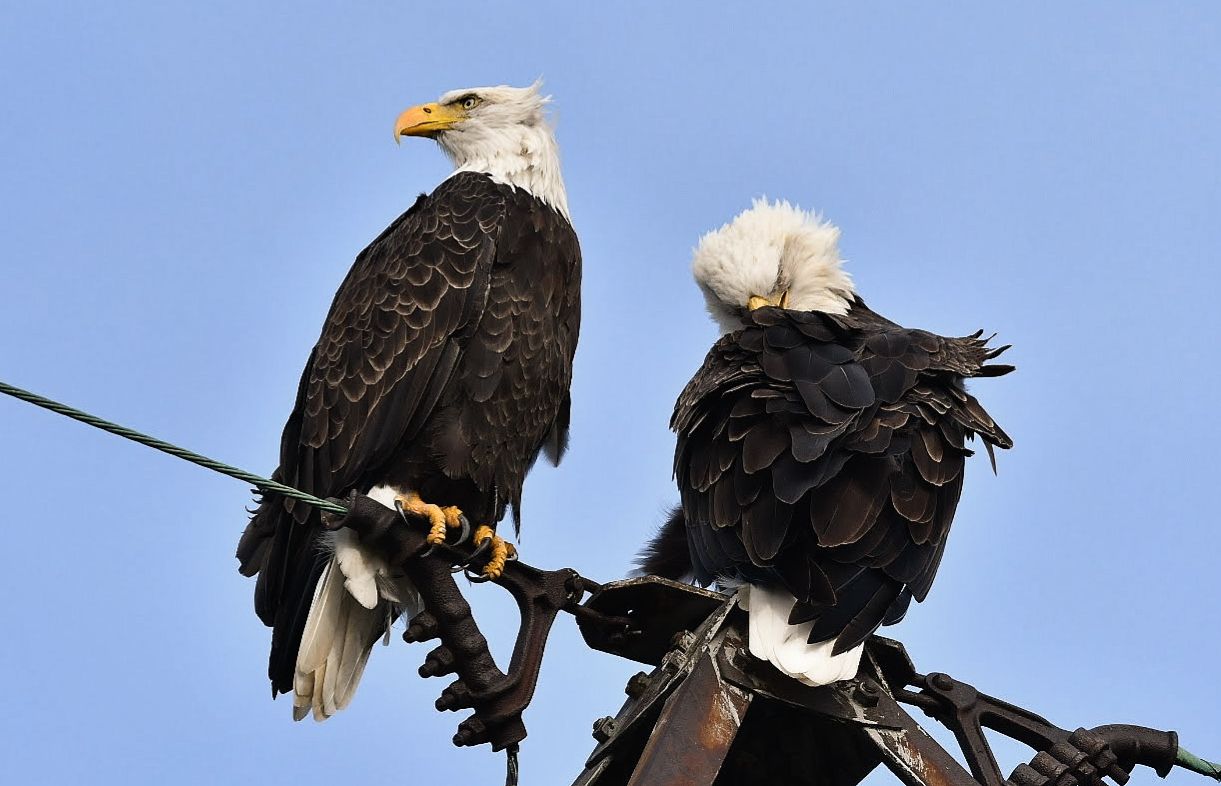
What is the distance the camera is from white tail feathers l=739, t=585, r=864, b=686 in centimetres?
393

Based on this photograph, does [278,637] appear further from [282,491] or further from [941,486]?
[941,486]

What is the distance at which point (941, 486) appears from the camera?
4.48 m

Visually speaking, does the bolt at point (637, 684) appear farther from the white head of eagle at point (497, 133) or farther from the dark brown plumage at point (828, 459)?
the white head of eagle at point (497, 133)

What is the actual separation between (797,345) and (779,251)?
1974 millimetres

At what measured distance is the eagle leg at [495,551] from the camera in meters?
4.38

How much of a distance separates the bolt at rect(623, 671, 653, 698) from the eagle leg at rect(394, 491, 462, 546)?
710 mm

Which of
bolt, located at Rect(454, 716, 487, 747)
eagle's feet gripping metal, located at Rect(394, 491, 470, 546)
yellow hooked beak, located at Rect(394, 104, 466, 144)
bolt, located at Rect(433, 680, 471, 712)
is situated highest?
yellow hooked beak, located at Rect(394, 104, 466, 144)

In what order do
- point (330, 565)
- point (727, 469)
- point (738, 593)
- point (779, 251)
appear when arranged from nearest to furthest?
point (738, 593) → point (727, 469) → point (330, 565) → point (779, 251)

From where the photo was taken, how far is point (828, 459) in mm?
4328

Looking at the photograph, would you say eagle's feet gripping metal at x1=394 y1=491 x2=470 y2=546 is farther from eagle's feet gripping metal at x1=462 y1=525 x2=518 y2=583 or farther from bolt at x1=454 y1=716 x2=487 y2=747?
bolt at x1=454 y1=716 x2=487 y2=747

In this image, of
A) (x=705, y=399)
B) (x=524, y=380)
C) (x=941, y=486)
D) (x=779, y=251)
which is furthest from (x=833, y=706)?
(x=779, y=251)

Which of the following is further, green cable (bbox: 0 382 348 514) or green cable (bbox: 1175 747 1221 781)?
green cable (bbox: 1175 747 1221 781)

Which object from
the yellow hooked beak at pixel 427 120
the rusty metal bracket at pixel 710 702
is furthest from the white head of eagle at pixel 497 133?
the rusty metal bracket at pixel 710 702

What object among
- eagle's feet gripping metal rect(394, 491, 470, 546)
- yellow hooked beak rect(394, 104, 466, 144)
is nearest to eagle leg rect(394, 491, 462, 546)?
eagle's feet gripping metal rect(394, 491, 470, 546)
